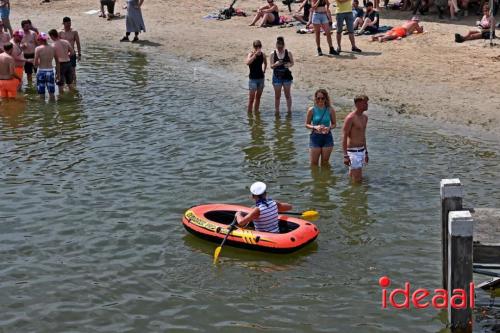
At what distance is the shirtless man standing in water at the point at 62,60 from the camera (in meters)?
19.4

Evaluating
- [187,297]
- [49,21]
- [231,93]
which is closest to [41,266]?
[187,297]

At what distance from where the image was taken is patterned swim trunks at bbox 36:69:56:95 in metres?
19.7

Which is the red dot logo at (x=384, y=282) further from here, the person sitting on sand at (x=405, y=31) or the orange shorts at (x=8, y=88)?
the person sitting on sand at (x=405, y=31)

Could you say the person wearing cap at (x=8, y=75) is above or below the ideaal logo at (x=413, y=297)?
above

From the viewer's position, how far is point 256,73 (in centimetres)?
1717

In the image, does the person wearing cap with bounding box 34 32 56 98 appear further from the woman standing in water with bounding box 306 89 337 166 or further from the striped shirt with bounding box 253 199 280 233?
the striped shirt with bounding box 253 199 280 233

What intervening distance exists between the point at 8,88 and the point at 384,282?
13093mm

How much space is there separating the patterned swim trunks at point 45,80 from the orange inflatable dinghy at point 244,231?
957 centimetres

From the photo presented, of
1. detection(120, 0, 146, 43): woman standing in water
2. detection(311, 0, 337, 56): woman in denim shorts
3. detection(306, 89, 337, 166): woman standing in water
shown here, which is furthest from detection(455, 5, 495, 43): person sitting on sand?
detection(120, 0, 146, 43): woman standing in water

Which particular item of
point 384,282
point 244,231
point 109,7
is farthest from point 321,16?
point 384,282

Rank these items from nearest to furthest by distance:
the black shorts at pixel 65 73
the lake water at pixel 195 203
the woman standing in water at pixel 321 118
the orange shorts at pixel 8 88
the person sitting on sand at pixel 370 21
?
the lake water at pixel 195 203 → the woman standing in water at pixel 321 118 → the orange shorts at pixel 8 88 → the black shorts at pixel 65 73 → the person sitting on sand at pixel 370 21

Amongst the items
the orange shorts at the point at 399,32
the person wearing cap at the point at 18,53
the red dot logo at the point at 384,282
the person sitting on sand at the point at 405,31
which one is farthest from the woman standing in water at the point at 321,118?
the orange shorts at the point at 399,32

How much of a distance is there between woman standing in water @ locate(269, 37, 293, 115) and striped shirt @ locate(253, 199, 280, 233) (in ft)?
21.3

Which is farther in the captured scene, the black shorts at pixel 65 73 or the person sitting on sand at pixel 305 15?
the person sitting on sand at pixel 305 15
